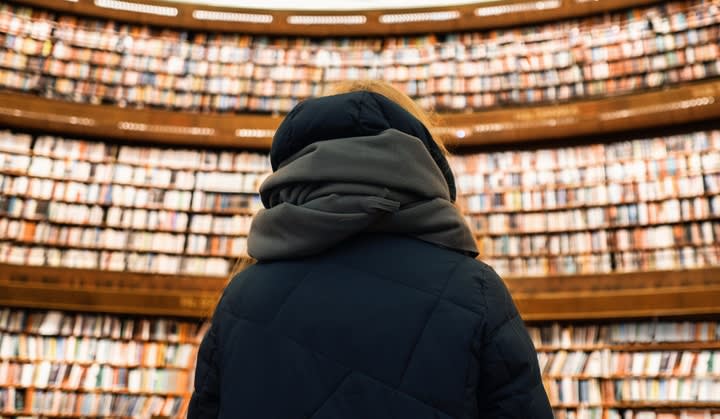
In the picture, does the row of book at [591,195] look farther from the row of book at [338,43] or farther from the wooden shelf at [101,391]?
the wooden shelf at [101,391]

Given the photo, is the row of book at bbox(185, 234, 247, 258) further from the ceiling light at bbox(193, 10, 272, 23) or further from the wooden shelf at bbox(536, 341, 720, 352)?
the wooden shelf at bbox(536, 341, 720, 352)

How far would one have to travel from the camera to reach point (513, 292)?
4449 millimetres

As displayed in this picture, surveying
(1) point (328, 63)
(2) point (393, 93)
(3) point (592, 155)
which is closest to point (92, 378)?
(1) point (328, 63)

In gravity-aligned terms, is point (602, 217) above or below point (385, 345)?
above

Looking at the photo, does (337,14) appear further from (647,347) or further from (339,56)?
(647,347)

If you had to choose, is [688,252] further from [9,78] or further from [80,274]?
[9,78]

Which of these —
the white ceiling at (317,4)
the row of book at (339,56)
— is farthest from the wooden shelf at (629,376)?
the white ceiling at (317,4)

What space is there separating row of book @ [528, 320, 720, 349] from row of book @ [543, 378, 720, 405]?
324 millimetres

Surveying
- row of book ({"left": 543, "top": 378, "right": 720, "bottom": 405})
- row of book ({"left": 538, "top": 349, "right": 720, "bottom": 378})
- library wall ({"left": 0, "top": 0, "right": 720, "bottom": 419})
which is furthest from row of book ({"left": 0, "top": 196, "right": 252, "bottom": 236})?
row of book ({"left": 543, "top": 378, "right": 720, "bottom": 405})

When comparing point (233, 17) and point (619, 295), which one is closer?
point (619, 295)

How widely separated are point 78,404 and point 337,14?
4.83 meters

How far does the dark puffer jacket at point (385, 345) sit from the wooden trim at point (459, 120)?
4.45 m

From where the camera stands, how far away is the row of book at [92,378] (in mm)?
4426

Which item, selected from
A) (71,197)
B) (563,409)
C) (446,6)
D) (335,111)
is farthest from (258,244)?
(446,6)
